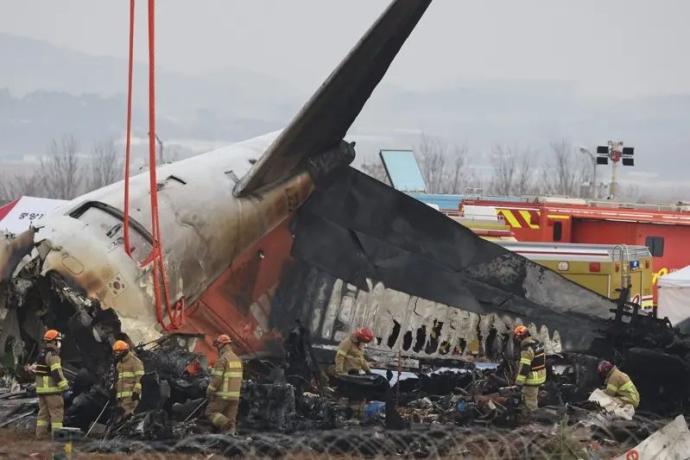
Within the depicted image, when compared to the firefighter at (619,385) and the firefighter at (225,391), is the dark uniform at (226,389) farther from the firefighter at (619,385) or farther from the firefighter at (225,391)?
the firefighter at (619,385)

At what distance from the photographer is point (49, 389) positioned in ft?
37.0

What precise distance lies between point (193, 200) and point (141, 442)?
385 cm

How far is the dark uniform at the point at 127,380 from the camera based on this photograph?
11.5 m

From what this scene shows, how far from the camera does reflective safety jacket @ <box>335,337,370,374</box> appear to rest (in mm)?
13727

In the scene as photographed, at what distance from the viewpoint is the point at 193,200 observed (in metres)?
13.4

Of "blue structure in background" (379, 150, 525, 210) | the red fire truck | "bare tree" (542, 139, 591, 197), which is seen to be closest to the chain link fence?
the red fire truck

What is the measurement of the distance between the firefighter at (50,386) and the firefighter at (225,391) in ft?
5.43

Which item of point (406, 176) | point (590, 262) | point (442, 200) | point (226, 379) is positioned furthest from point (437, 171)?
point (226, 379)

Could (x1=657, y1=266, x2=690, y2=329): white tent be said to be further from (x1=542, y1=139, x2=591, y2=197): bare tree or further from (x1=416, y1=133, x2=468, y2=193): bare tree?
(x1=416, y1=133, x2=468, y2=193): bare tree

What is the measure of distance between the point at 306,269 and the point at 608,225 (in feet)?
65.2

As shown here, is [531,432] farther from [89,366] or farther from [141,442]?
[89,366]

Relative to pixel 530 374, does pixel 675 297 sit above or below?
above

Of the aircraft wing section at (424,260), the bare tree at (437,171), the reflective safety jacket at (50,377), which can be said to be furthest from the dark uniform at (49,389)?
the bare tree at (437,171)

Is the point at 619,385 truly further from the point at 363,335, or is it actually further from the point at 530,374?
the point at 363,335
